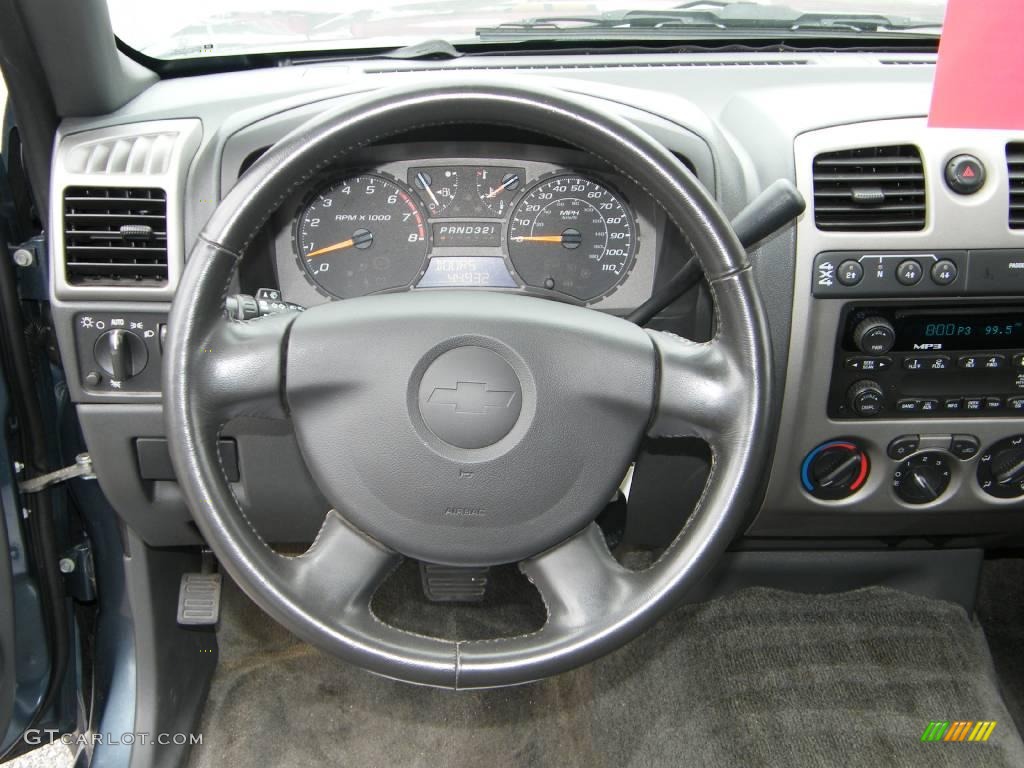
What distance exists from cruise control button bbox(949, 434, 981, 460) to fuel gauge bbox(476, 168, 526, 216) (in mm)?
758

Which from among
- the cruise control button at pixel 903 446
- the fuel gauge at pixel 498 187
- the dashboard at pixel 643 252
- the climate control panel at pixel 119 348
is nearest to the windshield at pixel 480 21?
the dashboard at pixel 643 252

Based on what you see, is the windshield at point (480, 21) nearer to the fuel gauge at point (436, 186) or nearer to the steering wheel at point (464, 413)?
the fuel gauge at point (436, 186)

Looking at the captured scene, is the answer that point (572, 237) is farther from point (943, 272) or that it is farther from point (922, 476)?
point (922, 476)

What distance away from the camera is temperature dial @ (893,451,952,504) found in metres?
1.44

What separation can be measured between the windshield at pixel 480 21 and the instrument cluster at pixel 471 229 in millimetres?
392

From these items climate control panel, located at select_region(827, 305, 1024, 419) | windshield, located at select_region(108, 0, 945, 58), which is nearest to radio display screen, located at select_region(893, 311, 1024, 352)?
climate control panel, located at select_region(827, 305, 1024, 419)

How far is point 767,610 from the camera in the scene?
1.92 meters

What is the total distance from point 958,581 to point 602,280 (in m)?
1.08

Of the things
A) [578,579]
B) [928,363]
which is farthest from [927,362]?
[578,579]

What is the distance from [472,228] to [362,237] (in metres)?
0.16

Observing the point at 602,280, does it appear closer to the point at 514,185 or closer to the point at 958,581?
the point at 514,185

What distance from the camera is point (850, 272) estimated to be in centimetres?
130

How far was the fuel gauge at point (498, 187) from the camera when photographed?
136 cm

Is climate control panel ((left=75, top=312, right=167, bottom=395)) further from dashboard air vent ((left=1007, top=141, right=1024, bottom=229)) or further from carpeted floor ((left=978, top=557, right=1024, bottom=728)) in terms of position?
carpeted floor ((left=978, top=557, right=1024, bottom=728))
